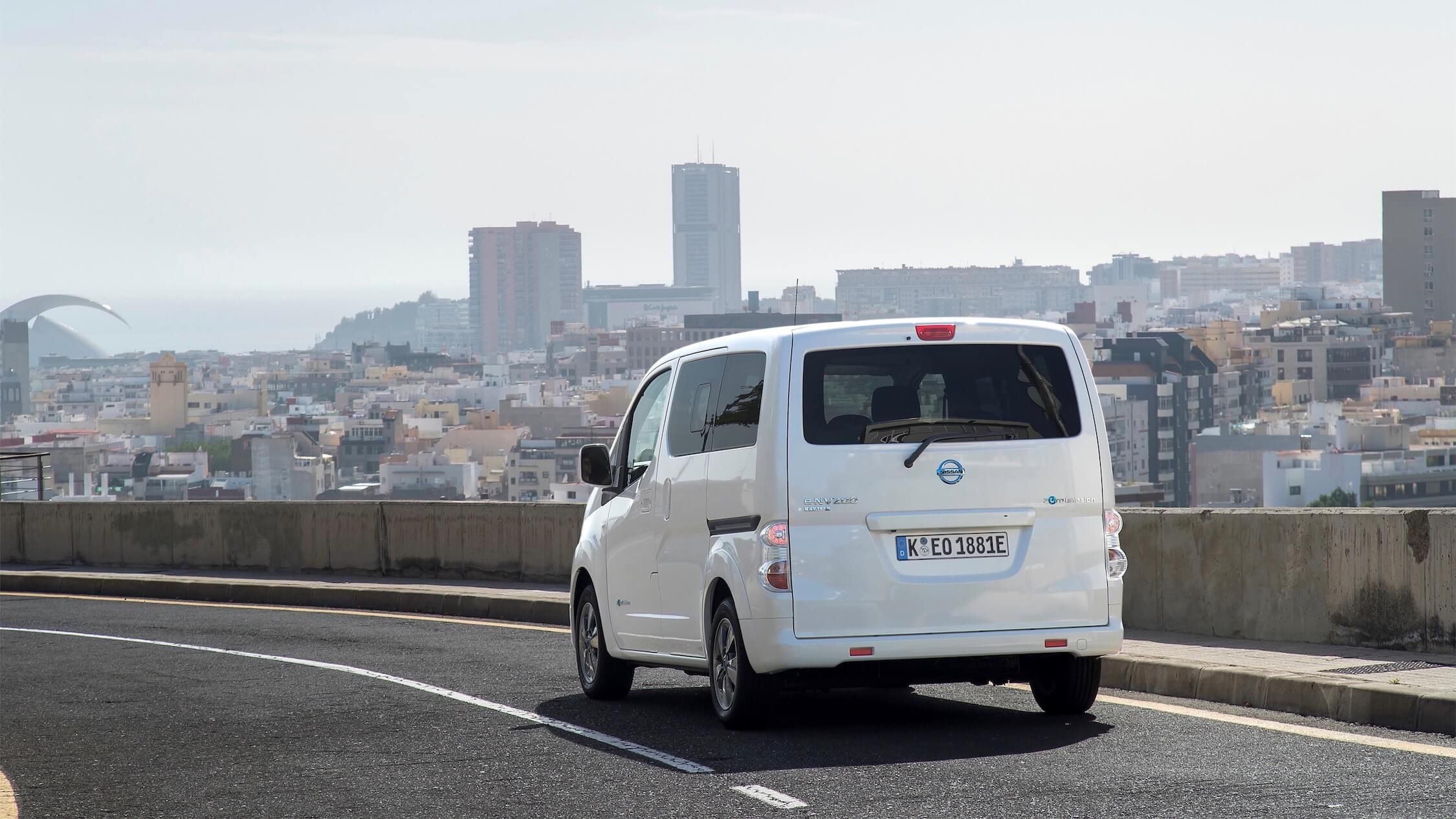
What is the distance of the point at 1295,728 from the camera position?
26.7 feet

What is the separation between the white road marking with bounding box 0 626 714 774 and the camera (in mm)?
7832

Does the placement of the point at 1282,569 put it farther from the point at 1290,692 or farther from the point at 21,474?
the point at 21,474

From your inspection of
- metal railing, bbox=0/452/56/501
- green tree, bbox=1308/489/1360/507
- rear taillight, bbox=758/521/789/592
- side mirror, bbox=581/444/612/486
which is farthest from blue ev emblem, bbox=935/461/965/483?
green tree, bbox=1308/489/1360/507

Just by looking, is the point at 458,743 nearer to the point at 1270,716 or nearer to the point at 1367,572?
the point at 1270,716

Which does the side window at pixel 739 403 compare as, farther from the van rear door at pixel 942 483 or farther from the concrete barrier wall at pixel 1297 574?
the concrete barrier wall at pixel 1297 574

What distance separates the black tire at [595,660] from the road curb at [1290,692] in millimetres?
2508

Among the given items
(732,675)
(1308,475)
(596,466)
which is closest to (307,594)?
(596,466)

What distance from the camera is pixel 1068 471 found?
8328 mm

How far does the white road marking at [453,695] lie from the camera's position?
783cm

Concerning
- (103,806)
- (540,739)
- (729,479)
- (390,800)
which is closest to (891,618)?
(729,479)

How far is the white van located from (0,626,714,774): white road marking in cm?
57

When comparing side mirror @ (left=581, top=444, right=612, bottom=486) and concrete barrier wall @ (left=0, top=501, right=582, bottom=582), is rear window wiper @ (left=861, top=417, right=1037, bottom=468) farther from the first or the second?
concrete barrier wall @ (left=0, top=501, right=582, bottom=582)

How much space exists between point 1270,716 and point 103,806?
489cm

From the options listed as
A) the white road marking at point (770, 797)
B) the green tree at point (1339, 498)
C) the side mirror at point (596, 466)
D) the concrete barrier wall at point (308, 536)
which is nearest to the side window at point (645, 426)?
the side mirror at point (596, 466)
